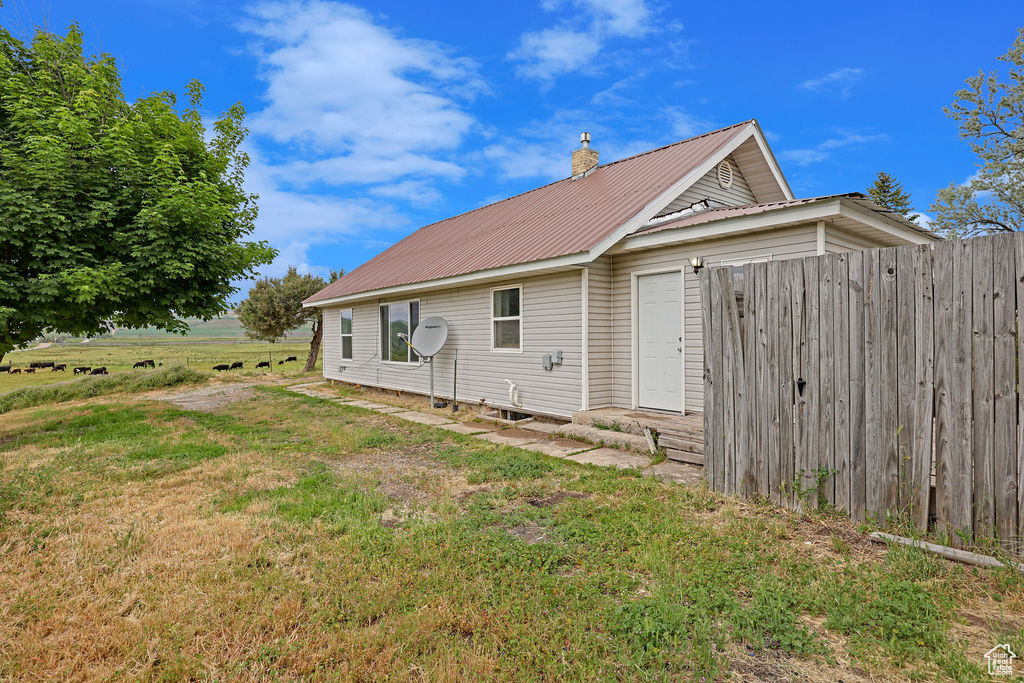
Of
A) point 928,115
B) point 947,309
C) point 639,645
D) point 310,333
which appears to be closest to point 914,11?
point 928,115

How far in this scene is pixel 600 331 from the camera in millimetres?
8133

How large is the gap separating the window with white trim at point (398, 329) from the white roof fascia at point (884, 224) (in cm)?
890

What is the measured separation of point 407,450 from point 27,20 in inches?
407

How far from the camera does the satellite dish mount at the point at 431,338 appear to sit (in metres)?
10.4

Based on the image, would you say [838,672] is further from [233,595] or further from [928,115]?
[928,115]

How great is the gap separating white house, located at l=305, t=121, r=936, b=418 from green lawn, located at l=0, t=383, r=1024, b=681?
3.02m

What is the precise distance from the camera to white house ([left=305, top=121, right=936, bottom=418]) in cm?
659

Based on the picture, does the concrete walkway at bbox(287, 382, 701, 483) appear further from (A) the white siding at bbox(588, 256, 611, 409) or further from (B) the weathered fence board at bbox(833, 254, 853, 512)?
(B) the weathered fence board at bbox(833, 254, 853, 512)

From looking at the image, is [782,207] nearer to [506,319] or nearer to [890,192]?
[506,319]

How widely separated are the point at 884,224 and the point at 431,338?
7.98 metres

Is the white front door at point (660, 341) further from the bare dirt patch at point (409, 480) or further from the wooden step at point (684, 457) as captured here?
the bare dirt patch at point (409, 480)

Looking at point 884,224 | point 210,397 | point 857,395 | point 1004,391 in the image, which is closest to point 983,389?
point 1004,391

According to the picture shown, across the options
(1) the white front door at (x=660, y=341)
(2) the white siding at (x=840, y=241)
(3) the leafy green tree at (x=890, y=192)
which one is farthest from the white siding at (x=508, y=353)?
(3) the leafy green tree at (x=890, y=192)

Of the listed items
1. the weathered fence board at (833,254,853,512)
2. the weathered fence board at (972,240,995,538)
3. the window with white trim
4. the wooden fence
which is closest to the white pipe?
the window with white trim
